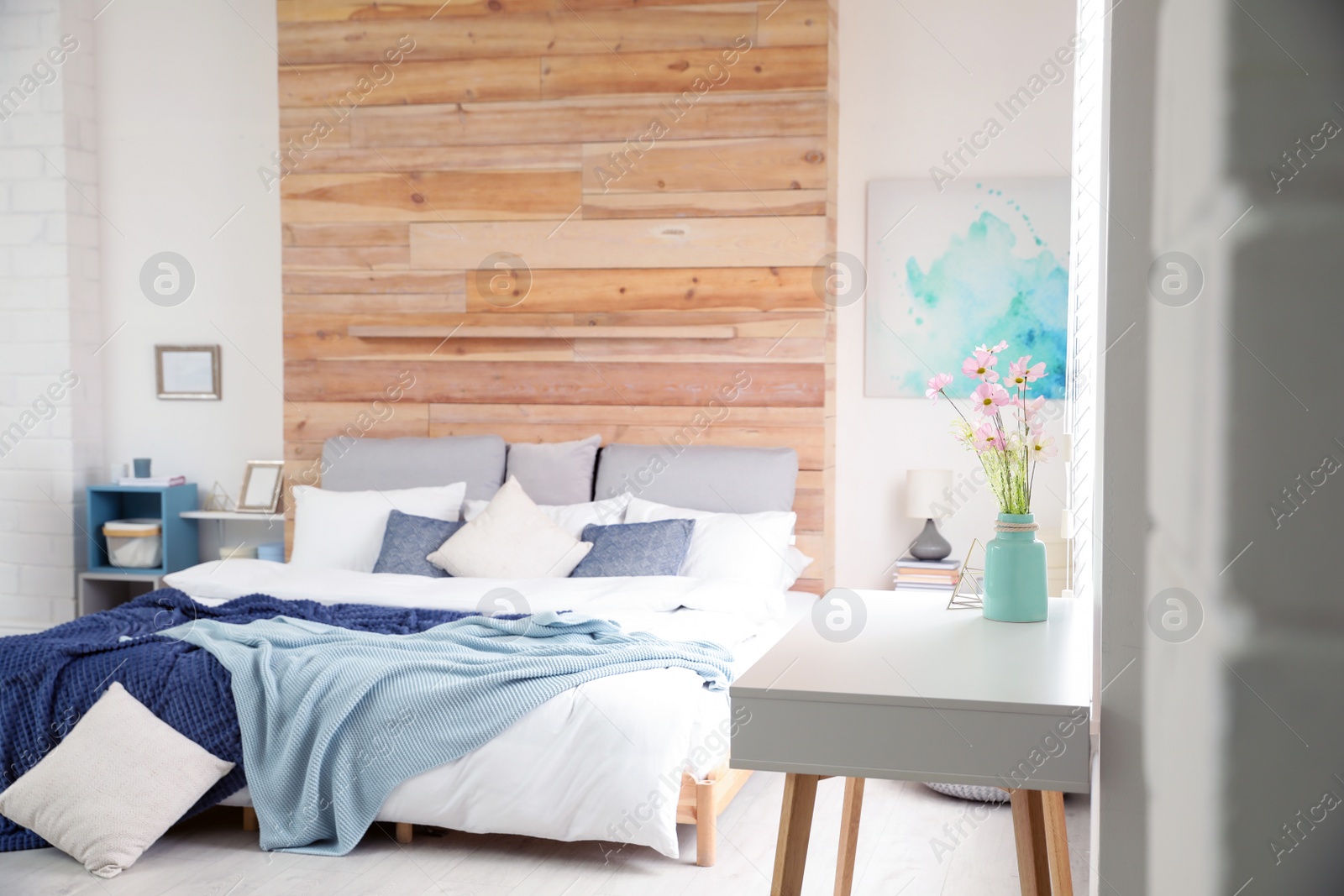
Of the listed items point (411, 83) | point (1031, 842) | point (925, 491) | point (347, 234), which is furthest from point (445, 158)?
point (1031, 842)

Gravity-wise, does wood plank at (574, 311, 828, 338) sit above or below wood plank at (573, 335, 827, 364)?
above

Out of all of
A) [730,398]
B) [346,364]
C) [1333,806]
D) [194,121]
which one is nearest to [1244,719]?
[1333,806]

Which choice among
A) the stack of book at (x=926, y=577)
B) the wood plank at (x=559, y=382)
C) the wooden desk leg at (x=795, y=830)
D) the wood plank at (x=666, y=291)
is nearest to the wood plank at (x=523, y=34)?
the wood plank at (x=666, y=291)

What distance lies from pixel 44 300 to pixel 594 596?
339cm

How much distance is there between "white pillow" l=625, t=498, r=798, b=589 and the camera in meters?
4.14

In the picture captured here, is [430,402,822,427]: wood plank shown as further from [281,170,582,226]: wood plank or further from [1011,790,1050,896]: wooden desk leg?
[1011,790,1050,896]: wooden desk leg

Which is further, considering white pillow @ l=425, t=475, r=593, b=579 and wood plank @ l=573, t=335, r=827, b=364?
wood plank @ l=573, t=335, r=827, b=364

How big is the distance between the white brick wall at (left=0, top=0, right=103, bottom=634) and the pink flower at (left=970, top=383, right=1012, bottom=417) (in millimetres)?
4688

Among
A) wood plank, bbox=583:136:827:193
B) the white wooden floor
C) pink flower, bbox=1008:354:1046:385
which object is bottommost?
the white wooden floor

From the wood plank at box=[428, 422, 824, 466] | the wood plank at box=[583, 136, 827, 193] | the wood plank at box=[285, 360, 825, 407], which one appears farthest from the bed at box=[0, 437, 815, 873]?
the wood plank at box=[583, 136, 827, 193]

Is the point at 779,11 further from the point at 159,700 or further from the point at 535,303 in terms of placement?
the point at 159,700

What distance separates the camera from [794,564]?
14.8 ft

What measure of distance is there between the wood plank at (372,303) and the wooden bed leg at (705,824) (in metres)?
2.63

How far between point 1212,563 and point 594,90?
4.33 m
